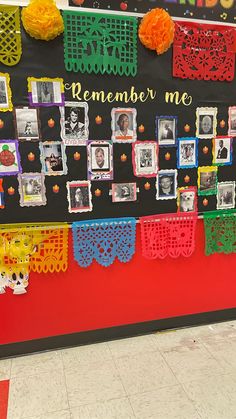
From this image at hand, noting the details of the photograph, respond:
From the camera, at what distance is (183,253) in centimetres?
Answer: 233

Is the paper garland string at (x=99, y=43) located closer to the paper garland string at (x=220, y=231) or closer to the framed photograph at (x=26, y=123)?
the framed photograph at (x=26, y=123)

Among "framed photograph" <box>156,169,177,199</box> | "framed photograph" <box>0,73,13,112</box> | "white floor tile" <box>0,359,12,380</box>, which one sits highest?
"framed photograph" <box>0,73,13,112</box>

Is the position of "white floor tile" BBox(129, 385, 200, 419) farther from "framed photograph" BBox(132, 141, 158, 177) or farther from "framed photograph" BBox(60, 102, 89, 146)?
"framed photograph" BBox(60, 102, 89, 146)

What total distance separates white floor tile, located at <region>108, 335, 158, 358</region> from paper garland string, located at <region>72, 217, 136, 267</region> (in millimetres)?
548

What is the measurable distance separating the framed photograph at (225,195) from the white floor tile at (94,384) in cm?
127

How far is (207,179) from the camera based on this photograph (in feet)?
7.36

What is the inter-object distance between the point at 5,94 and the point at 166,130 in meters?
0.97

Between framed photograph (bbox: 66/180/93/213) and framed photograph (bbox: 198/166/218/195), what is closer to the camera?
framed photograph (bbox: 66/180/93/213)

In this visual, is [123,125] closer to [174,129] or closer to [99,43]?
[174,129]

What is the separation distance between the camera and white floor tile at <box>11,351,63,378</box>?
77.0 inches

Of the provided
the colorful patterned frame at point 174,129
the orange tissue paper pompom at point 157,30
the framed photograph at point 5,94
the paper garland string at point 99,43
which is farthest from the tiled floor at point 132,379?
the orange tissue paper pompom at point 157,30

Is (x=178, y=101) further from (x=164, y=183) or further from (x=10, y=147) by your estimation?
(x=10, y=147)

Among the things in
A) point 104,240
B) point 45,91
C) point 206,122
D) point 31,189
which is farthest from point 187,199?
point 45,91

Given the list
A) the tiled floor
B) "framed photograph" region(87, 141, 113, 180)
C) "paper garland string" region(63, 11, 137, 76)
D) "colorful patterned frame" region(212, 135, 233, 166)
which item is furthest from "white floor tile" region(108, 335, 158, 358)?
"paper garland string" region(63, 11, 137, 76)
